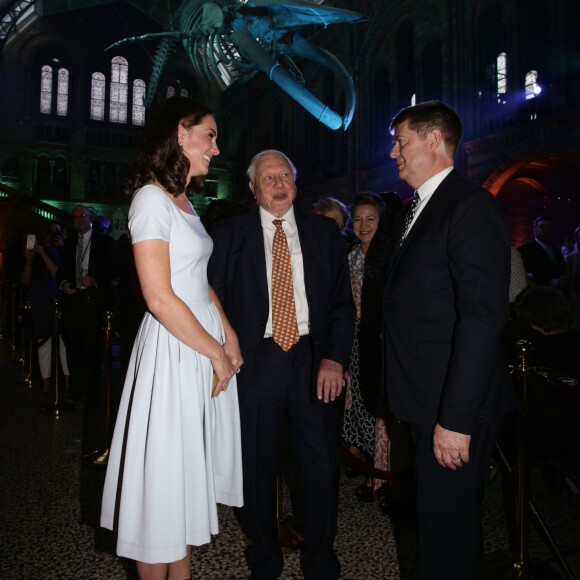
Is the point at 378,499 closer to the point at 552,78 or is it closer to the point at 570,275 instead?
the point at 570,275

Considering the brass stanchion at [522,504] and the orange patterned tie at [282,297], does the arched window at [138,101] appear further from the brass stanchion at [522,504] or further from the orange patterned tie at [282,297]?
the brass stanchion at [522,504]

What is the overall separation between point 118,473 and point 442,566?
1.01 m

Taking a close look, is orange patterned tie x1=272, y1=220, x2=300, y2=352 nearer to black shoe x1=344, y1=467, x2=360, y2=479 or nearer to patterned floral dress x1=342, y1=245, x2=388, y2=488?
patterned floral dress x1=342, y1=245, x2=388, y2=488

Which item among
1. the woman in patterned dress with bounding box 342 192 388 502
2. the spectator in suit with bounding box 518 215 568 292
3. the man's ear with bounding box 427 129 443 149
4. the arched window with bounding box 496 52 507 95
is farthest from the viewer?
the arched window with bounding box 496 52 507 95

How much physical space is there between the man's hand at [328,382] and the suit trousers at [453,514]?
474 mm

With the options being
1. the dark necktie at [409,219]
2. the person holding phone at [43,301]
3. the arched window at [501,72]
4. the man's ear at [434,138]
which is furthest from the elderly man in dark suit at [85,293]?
the arched window at [501,72]

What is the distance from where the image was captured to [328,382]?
70.8 inches

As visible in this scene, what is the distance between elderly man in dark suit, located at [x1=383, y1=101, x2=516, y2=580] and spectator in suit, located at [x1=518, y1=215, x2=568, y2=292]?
3.72m

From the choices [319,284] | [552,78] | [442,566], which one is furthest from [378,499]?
[552,78]

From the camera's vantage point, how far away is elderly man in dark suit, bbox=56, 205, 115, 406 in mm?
4168

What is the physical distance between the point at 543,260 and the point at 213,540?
13.5 ft

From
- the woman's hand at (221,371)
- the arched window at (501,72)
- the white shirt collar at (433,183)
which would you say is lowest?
the woman's hand at (221,371)

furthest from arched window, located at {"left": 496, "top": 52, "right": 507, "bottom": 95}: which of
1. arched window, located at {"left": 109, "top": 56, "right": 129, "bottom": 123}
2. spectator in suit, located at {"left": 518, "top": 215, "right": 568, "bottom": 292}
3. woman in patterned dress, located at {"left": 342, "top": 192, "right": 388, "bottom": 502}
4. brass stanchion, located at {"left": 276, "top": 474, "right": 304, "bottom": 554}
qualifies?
arched window, located at {"left": 109, "top": 56, "right": 129, "bottom": 123}

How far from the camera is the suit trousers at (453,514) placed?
1.35 m
